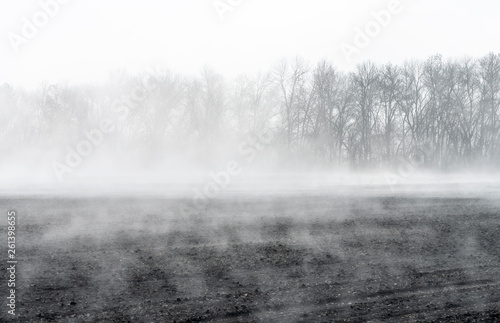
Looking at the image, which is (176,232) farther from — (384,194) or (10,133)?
(10,133)

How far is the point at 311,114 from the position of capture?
1948 inches

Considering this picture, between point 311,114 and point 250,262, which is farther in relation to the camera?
point 311,114

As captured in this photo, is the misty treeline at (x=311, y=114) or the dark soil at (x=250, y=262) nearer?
the dark soil at (x=250, y=262)

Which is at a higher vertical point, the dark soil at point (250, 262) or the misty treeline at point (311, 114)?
the misty treeline at point (311, 114)

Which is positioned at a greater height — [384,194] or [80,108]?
[80,108]

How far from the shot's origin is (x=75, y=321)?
8055 millimetres

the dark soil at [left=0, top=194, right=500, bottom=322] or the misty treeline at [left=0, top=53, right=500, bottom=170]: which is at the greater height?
the misty treeline at [left=0, top=53, right=500, bottom=170]

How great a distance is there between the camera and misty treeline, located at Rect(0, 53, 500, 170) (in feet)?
151

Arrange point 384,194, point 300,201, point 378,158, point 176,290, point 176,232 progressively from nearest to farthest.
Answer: point 176,290 < point 176,232 < point 300,201 < point 384,194 < point 378,158

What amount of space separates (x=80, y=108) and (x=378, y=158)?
32.8 m

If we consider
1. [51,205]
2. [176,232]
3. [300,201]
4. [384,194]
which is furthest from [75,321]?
[384,194]

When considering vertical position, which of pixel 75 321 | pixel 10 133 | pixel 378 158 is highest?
pixel 10 133

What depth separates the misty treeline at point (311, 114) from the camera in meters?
46.1

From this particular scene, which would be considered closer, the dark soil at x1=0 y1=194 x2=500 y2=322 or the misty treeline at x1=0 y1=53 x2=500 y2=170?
the dark soil at x1=0 y1=194 x2=500 y2=322
